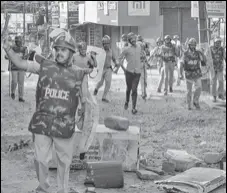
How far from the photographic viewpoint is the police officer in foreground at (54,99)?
20.6ft

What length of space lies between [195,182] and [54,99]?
259cm

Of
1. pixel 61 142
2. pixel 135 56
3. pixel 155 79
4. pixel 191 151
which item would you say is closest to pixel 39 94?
pixel 61 142

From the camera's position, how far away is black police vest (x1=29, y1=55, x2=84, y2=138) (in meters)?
6.27

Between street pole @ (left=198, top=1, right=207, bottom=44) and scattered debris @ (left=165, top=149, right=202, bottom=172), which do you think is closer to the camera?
scattered debris @ (left=165, top=149, right=202, bottom=172)

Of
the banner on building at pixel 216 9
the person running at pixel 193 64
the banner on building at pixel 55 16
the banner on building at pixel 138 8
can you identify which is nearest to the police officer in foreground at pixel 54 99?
the banner on building at pixel 55 16

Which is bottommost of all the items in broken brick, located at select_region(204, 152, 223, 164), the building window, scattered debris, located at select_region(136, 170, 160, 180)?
scattered debris, located at select_region(136, 170, 160, 180)

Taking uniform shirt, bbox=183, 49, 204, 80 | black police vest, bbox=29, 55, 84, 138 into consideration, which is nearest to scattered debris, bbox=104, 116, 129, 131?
black police vest, bbox=29, 55, 84, 138

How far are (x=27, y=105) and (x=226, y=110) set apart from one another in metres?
4.90

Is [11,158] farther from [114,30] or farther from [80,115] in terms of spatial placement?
[114,30]

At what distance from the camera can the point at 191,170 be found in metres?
8.84

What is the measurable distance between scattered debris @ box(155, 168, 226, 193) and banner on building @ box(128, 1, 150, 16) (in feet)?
64.3

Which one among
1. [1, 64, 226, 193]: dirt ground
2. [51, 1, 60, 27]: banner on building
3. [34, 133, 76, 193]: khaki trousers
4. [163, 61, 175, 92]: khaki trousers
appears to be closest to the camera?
[34, 133, 76, 193]: khaki trousers

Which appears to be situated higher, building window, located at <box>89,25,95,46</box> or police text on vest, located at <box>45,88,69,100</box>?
building window, located at <box>89,25,95,46</box>

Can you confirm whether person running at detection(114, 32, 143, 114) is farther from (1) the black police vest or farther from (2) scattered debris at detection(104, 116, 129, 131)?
(1) the black police vest
